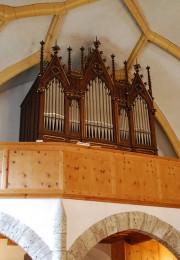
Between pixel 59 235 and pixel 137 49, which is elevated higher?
pixel 137 49

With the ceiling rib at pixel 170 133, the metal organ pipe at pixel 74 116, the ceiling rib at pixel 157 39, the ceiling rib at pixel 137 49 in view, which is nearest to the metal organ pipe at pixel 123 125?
the metal organ pipe at pixel 74 116

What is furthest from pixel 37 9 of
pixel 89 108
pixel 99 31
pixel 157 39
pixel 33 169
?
pixel 33 169

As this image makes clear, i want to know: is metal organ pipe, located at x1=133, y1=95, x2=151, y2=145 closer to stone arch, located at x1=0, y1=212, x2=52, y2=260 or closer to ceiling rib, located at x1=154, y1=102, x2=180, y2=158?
ceiling rib, located at x1=154, y1=102, x2=180, y2=158

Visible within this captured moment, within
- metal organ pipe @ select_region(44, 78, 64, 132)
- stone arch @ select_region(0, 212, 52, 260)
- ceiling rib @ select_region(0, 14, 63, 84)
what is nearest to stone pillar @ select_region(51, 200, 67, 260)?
stone arch @ select_region(0, 212, 52, 260)

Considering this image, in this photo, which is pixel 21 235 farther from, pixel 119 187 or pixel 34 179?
pixel 119 187

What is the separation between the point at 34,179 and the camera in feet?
23.5

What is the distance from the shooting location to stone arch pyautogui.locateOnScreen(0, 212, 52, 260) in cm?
665

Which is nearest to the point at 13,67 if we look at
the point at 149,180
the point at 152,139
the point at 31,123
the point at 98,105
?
the point at 31,123

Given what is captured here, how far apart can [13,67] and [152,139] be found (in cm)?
374

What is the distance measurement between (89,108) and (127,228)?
3078 mm

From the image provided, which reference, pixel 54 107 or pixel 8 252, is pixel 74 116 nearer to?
pixel 54 107

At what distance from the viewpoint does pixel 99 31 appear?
10312 millimetres

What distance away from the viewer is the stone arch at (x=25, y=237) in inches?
262

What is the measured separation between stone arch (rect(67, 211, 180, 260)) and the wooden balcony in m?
0.31
